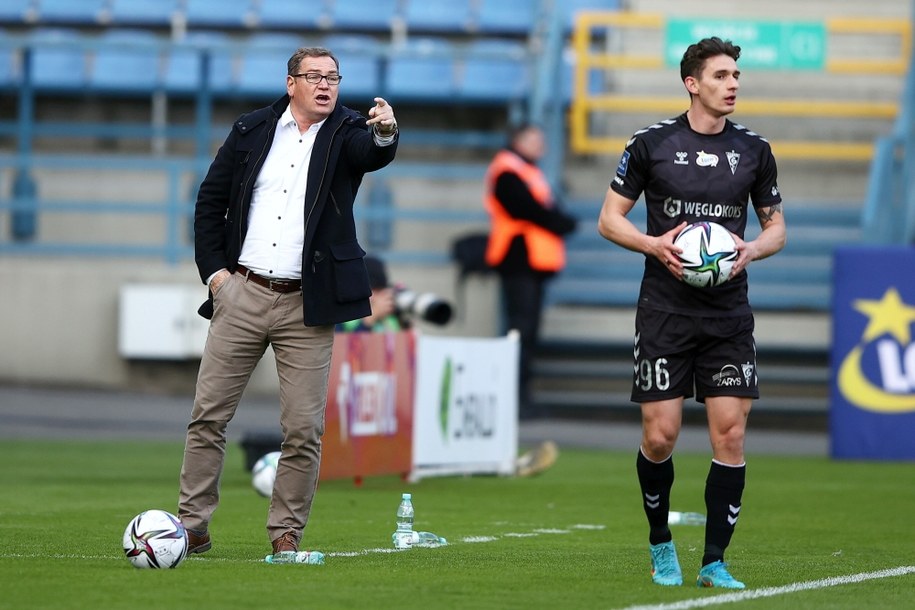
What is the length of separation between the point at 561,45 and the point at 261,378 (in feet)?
15.5

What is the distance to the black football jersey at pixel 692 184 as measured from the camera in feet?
22.7

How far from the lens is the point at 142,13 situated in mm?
21688

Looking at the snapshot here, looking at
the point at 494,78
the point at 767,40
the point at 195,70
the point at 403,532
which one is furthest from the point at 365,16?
the point at 403,532

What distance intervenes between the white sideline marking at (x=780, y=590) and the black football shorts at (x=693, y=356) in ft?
2.48

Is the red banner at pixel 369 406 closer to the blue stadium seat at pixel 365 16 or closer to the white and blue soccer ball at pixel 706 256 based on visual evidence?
the white and blue soccer ball at pixel 706 256

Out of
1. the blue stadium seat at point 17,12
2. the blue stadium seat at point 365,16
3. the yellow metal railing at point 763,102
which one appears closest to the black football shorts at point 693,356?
the yellow metal railing at point 763,102

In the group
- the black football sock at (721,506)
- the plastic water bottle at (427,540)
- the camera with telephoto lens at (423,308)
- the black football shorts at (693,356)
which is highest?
the black football shorts at (693,356)

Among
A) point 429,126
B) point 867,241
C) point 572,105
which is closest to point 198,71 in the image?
point 429,126

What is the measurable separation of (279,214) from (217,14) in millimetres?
14756

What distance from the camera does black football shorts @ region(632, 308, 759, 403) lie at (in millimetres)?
6863

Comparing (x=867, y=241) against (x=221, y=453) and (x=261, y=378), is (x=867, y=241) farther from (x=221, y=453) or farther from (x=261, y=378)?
(x=221, y=453)

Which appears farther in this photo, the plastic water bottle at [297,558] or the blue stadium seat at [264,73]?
the blue stadium seat at [264,73]

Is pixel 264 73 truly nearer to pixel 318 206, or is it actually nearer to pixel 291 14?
pixel 291 14

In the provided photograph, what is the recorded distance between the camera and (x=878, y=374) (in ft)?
47.3
